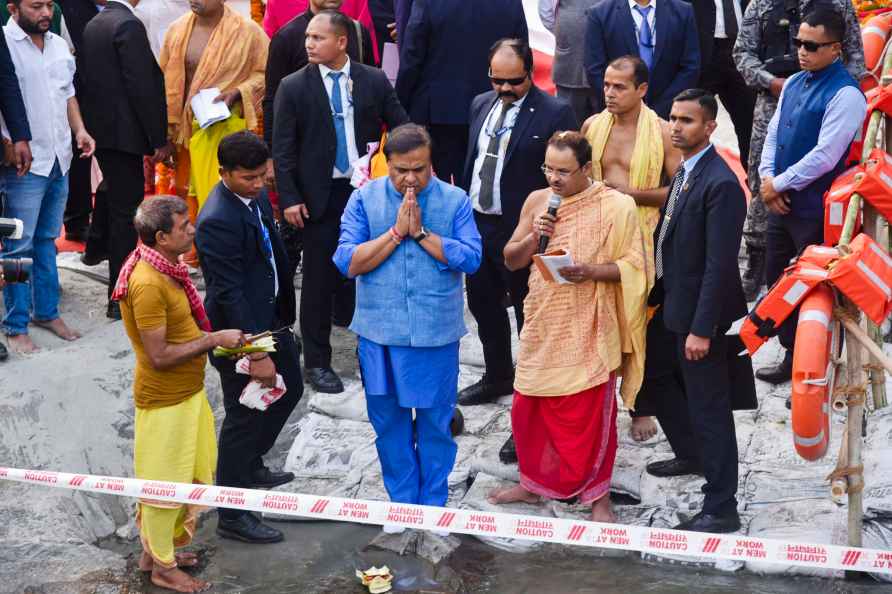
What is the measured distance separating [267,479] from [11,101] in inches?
98.3

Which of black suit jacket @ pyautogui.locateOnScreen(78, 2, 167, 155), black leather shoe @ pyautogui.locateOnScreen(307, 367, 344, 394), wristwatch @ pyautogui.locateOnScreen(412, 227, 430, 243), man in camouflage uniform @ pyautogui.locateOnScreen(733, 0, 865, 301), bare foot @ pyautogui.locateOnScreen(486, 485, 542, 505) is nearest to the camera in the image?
wristwatch @ pyautogui.locateOnScreen(412, 227, 430, 243)

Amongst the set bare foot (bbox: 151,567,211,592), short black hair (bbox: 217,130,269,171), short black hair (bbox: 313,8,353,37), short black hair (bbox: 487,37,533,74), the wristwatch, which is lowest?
bare foot (bbox: 151,567,211,592)

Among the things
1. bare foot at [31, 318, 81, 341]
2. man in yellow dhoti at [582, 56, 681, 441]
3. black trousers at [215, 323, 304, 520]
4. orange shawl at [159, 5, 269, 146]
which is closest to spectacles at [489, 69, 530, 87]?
man in yellow dhoti at [582, 56, 681, 441]

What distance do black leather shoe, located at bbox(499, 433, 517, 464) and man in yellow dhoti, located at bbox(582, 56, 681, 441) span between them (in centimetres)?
64

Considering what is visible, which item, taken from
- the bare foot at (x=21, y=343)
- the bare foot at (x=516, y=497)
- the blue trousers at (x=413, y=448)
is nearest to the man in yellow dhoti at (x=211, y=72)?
the bare foot at (x=21, y=343)

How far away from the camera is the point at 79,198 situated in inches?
336

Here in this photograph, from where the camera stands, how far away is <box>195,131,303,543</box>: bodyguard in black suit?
513cm

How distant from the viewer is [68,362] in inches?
263

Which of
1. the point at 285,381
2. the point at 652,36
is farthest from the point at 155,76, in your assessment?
the point at 652,36

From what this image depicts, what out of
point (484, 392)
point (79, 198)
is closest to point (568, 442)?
point (484, 392)

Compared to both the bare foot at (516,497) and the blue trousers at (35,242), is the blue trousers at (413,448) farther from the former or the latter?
the blue trousers at (35,242)

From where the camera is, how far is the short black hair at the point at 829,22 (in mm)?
5777

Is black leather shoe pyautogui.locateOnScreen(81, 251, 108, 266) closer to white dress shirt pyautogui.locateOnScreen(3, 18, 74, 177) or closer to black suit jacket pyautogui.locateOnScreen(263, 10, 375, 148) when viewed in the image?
white dress shirt pyautogui.locateOnScreen(3, 18, 74, 177)

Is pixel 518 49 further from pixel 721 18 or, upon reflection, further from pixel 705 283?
pixel 721 18
